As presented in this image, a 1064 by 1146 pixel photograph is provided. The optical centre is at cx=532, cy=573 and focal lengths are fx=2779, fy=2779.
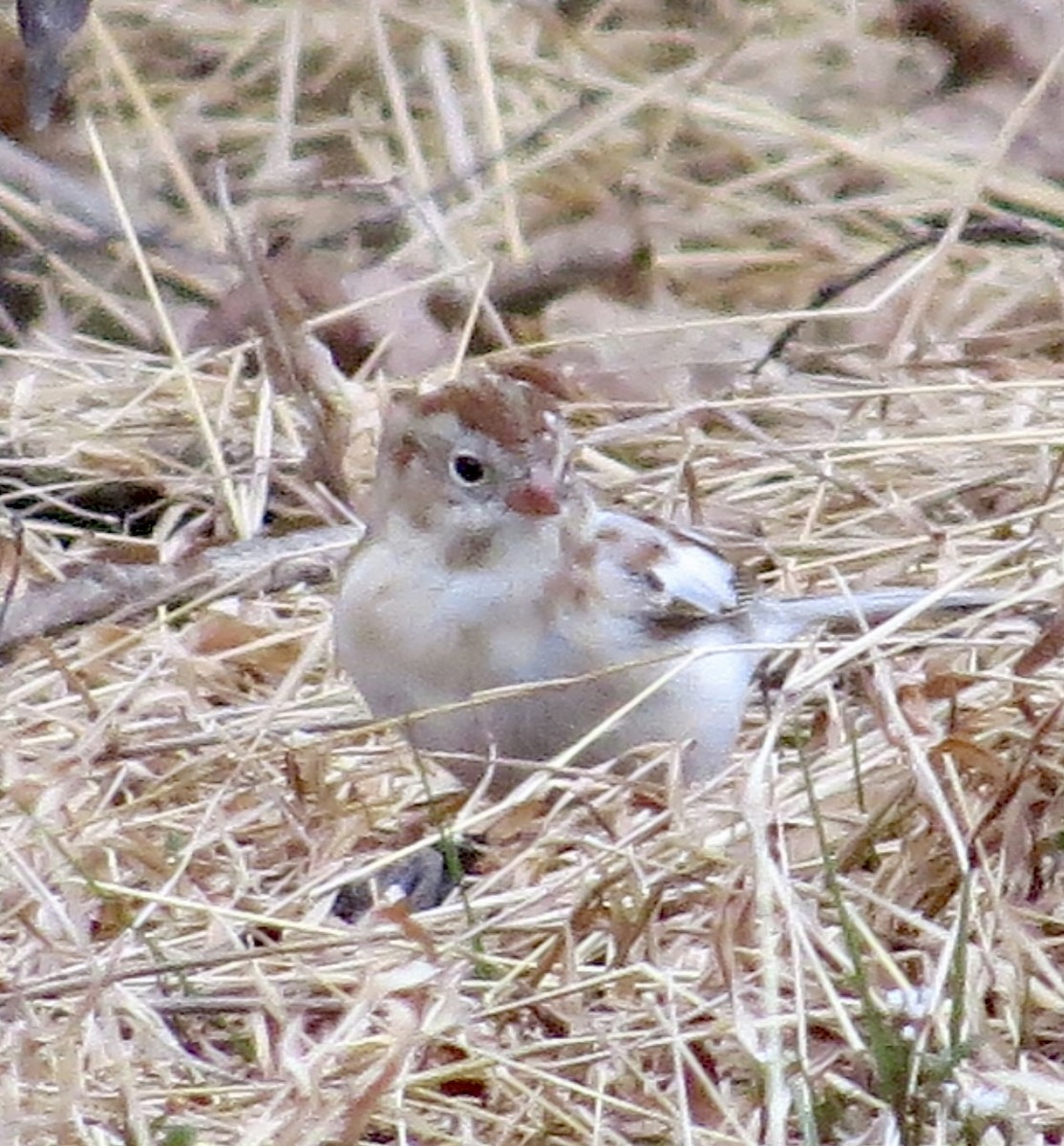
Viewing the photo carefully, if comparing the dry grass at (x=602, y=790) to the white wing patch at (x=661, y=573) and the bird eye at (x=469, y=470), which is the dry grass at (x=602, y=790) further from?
the bird eye at (x=469, y=470)

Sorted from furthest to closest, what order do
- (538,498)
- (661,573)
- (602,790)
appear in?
(661,573) < (538,498) < (602,790)

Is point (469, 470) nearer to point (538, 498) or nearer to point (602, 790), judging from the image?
point (538, 498)

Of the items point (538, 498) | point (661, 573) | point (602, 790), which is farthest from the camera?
point (661, 573)

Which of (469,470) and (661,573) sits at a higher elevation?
(469,470)

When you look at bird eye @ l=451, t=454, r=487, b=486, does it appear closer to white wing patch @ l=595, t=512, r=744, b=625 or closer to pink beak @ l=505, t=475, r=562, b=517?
pink beak @ l=505, t=475, r=562, b=517

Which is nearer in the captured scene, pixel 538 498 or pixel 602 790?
pixel 602 790

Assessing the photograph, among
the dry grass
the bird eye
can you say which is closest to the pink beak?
the bird eye

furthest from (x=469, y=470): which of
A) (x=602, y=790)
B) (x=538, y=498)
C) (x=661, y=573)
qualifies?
(x=602, y=790)
